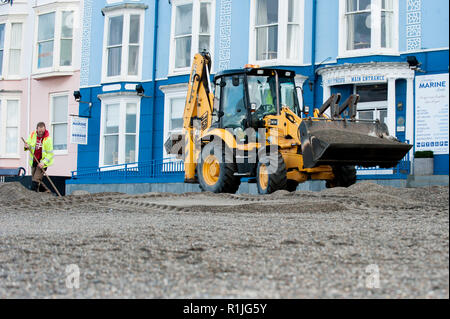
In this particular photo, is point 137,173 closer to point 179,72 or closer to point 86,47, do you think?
point 179,72

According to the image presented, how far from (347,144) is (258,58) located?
10.3 m

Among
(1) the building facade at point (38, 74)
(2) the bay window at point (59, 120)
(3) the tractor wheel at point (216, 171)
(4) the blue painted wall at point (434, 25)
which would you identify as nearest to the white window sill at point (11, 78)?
(1) the building facade at point (38, 74)

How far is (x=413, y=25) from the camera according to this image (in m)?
18.8

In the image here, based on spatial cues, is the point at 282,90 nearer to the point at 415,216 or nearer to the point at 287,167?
the point at 287,167

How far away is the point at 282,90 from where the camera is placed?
13.6 m

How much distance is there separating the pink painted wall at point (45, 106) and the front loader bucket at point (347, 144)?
1536 centimetres

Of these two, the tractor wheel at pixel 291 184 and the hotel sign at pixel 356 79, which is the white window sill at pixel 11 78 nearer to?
the hotel sign at pixel 356 79

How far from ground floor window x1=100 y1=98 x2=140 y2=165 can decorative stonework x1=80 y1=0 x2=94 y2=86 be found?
144cm

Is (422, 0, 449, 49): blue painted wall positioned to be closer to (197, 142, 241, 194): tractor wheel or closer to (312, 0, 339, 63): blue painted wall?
(312, 0, 339, 63): blue painted wall

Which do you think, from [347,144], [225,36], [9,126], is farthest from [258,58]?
[9,126]

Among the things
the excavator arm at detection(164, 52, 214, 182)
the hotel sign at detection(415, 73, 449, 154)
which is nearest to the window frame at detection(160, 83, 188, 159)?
the excavator arm at detection(164, 52, 214, 182)

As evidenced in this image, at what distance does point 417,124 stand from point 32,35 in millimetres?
15945

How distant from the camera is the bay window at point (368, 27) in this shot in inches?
747
